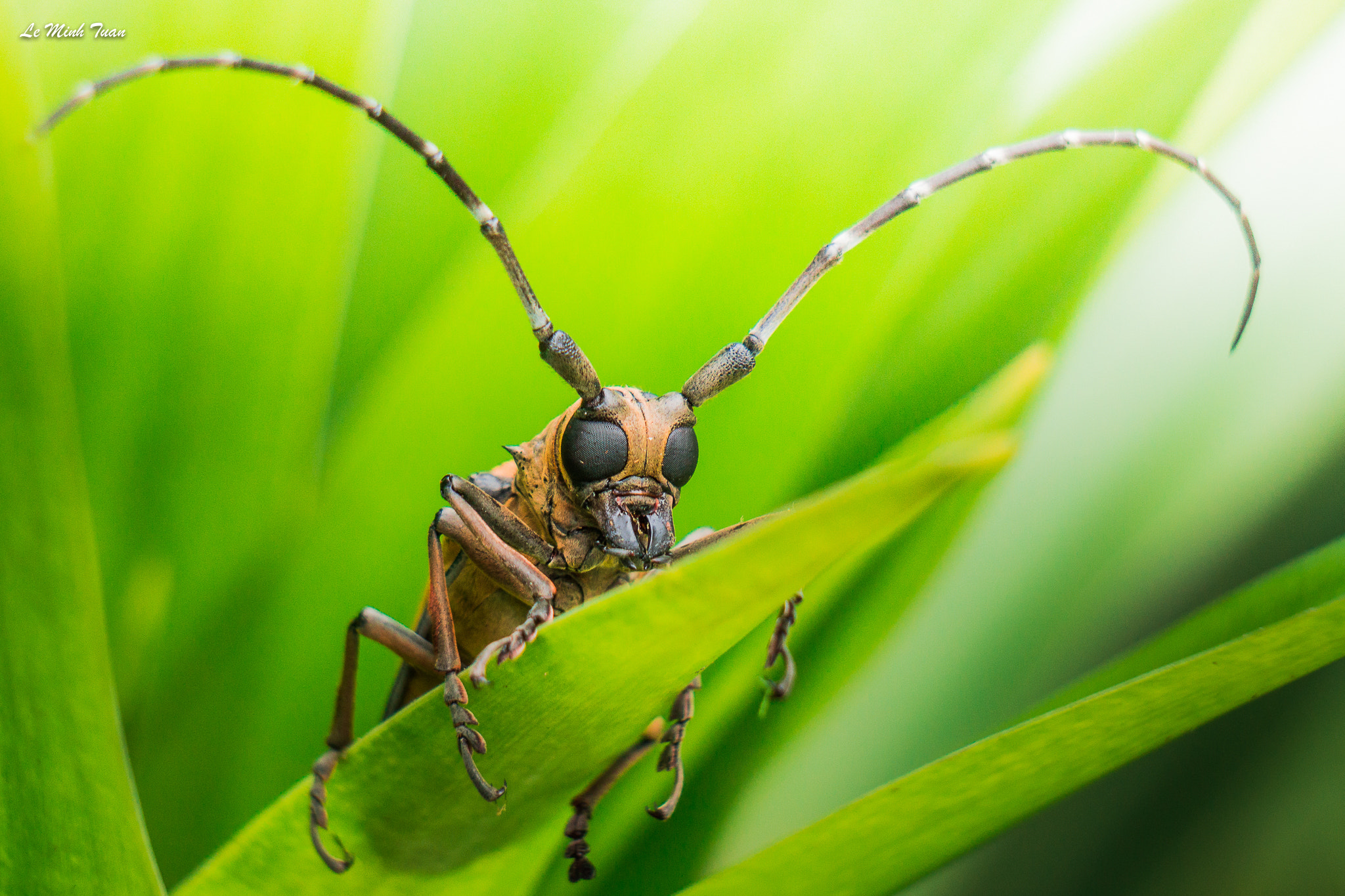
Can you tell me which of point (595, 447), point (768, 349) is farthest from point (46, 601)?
point (768, 349)

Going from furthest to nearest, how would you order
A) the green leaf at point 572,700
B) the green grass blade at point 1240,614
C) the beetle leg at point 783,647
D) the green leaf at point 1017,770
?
the beetle leg at point 783,647 → the green grass blade at point 1240,614 → the green leaf at point 1017,770 → the green leaf at point 572,700

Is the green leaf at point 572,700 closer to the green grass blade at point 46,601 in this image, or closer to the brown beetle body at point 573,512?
the green grass blade at point 46,601

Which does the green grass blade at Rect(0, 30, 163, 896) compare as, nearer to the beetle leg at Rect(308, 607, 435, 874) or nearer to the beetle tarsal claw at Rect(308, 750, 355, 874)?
the beetle tarsal claw at Rect(308, 750, 355, 874)

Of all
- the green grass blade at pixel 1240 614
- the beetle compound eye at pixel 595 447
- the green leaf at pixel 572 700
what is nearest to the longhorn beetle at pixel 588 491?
the beetle compound eye at pixel 595 447

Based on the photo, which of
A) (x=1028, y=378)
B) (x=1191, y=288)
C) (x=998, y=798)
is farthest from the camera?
(x=1191, y=288)

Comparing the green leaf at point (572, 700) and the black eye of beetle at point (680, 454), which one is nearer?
the green leaf at point (572, 700)

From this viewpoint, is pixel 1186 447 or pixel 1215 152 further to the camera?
pixel 1215 152

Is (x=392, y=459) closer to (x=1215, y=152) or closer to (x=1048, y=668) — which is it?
(x=1048, y=668)

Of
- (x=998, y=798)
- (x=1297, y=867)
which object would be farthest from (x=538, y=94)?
(x=1297, y=867)
